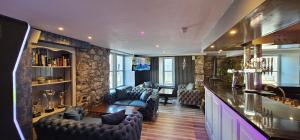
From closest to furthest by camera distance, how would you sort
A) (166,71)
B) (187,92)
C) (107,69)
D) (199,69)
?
(107,69), (187,92), (199,69), (166,71)

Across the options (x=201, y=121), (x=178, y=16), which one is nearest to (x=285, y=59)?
(x=201, y=121)

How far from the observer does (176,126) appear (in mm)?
4340

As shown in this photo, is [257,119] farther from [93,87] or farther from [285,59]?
[285,59]

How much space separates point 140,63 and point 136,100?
2681mm

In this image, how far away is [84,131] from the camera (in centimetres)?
242

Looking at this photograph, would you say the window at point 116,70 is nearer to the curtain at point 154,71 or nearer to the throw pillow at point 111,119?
the curtain at point 154,71

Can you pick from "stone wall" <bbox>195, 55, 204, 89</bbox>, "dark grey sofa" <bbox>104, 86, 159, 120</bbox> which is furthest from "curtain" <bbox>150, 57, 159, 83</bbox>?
"dark grey sofa" <bbox>104, 86, 159, 120</bbox>

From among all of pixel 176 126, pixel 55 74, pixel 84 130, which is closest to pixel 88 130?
pixel 84 130

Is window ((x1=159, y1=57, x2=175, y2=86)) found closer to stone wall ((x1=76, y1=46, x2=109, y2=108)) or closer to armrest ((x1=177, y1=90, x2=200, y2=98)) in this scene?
armrest ((x1=177, y1=90, x2=200, y2=98))

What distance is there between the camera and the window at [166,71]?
9211 millimetres

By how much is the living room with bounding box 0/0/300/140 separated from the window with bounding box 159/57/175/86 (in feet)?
9.96

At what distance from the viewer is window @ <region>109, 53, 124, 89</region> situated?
6467 millimetres

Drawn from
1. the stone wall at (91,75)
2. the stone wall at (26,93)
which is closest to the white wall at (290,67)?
the stone wall at (91,75)

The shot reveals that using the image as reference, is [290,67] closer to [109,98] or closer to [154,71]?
[154,71]
